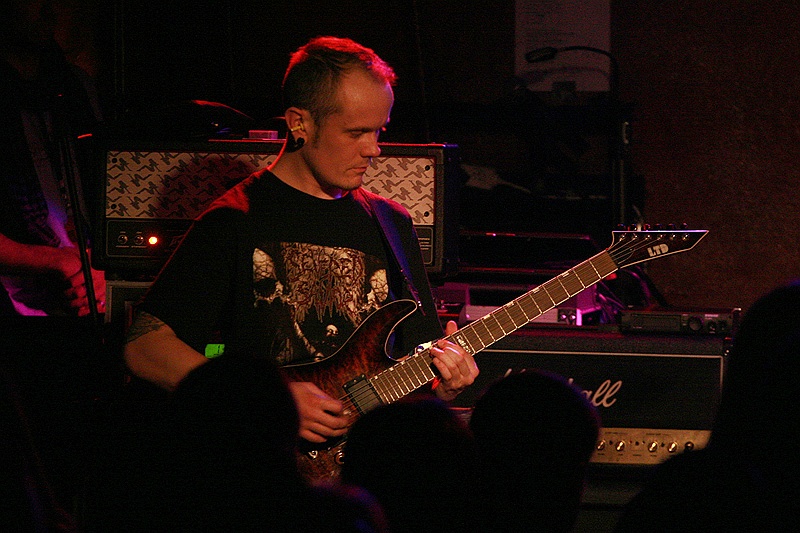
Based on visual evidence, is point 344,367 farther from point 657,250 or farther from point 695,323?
point 695,323

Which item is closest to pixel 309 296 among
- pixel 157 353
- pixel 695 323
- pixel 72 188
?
pixel 157 353

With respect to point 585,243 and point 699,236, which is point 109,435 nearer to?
point 699,236

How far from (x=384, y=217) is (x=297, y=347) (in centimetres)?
54

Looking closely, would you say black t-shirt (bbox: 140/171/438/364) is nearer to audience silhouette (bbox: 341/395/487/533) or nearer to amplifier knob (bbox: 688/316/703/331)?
audience silhouette (bbox: 341/395/487/533)

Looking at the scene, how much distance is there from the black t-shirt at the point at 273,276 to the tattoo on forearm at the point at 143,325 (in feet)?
0.07

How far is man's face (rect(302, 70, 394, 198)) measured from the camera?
104 inches

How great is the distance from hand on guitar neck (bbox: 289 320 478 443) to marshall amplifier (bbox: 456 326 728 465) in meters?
0.70

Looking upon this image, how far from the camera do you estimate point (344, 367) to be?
8.56 ft

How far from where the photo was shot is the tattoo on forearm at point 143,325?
2484 mm

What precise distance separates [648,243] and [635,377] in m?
0.62

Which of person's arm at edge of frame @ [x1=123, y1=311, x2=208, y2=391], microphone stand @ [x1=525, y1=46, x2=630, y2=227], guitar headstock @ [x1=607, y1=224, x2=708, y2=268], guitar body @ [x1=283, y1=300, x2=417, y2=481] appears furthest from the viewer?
microphone stand @ [x1=525, y1=46, x2=630, y2=227]

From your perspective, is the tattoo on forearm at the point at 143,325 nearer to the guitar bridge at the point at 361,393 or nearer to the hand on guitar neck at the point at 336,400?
the hand on guitar neck at the point at 336,400

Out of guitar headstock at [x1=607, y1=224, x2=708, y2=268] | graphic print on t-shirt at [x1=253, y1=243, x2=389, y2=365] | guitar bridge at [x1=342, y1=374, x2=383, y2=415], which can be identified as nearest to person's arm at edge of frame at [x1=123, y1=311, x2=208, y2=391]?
graphic print on t-shirt at [x1=253, y1=243, x2=389, y2=365]

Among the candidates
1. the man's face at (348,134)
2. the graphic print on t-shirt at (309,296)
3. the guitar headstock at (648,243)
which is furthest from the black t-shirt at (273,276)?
the guitar headstock at (648,243)
